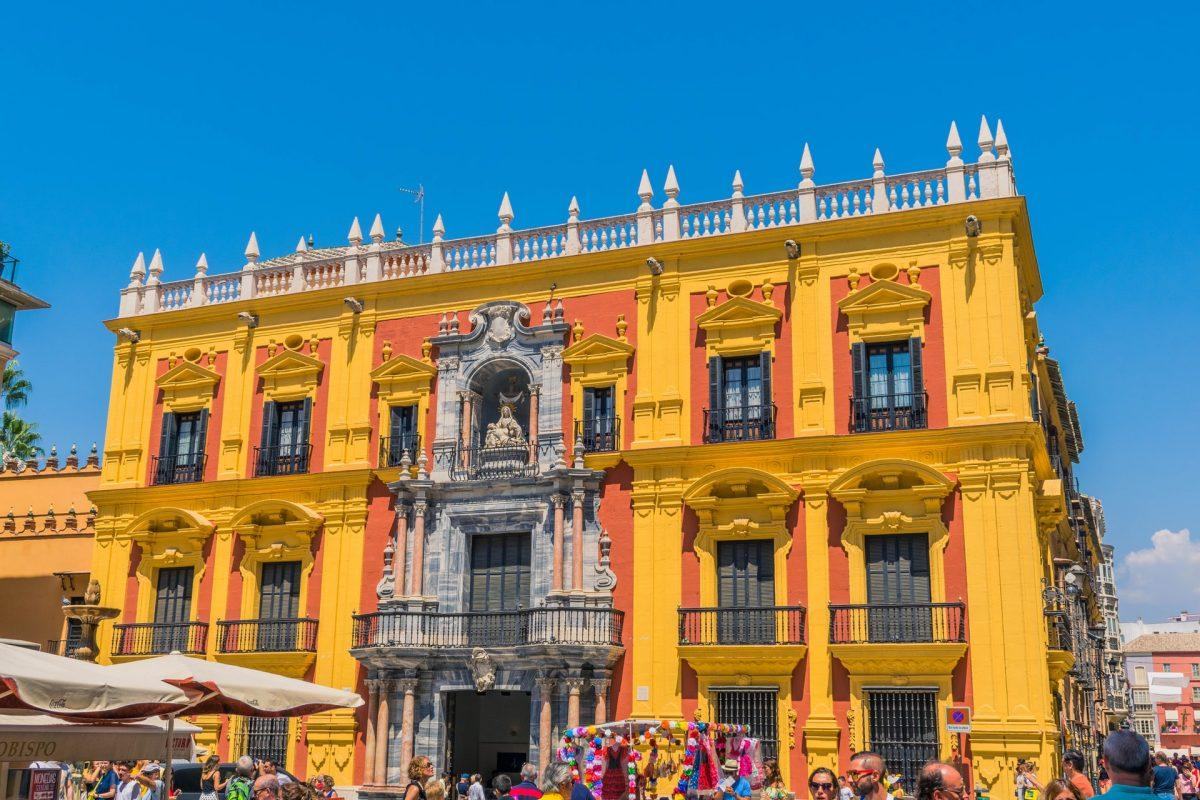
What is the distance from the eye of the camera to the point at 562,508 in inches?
1049

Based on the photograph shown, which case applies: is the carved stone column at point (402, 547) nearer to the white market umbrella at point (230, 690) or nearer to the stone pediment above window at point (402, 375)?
the stone pediment above window at point (402, 375)

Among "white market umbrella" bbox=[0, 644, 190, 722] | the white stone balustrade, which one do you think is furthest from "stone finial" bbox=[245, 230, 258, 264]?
"white market umbrella" bbox=[0, 644, 190, 722]

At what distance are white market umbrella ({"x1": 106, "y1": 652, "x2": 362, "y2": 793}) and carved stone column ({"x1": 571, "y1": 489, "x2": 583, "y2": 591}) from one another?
Answer: 10.4 metres

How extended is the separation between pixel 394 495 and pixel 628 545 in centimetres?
576

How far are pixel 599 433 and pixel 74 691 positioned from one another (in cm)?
1652

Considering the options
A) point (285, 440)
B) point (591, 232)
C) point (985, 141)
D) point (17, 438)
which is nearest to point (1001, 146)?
point (985, 141)

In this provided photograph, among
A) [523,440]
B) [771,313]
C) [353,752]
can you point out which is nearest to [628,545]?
[523,440]

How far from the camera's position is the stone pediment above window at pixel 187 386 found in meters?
30.9

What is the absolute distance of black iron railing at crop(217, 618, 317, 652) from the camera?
2802 cm

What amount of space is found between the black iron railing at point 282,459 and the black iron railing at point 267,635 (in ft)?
11.5

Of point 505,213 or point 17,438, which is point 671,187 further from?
point 17,438

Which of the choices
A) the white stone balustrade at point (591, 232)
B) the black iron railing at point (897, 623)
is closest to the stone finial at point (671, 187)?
the white stone balustrade at point (591, 232)

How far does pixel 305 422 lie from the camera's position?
29.8m

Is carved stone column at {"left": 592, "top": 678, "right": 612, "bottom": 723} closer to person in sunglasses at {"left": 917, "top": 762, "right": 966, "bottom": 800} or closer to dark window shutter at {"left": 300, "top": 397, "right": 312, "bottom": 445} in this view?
dark window shutter at {"left": 300, "top": 397, "right": 312, "bottom": 445}
